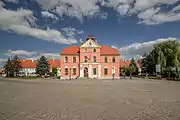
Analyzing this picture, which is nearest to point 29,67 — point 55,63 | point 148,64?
point 55,63

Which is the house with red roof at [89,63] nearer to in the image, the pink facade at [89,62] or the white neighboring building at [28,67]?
the pink facade at [89,62]

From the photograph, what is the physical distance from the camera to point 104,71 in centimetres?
5056

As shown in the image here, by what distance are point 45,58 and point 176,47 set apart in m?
44.6

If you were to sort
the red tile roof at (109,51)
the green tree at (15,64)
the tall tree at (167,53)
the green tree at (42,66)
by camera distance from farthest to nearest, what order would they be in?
1. the green tree at (42,66)
2. the green tree at (15,64)
3. the red tile roof at (109,51)
4. the tall tree at (167,53)

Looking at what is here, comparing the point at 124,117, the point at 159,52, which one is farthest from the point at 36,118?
the point at 159,52

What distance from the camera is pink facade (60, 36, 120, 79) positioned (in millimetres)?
49938

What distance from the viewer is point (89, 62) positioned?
50.0 m

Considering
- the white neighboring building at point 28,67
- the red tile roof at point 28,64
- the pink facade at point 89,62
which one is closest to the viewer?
the pink facade at point 89,62

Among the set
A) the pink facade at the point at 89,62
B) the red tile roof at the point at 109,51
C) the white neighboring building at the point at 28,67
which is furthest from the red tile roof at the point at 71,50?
the white neighboring building at the point at 28,67

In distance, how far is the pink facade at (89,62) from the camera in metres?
49.9

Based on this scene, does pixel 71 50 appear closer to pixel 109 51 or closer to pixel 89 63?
pixel 89 63

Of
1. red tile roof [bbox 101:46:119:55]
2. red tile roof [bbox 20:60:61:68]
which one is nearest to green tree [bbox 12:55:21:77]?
red tile roof [bbox 101:46:119:55]

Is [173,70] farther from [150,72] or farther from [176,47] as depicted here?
[150,72]

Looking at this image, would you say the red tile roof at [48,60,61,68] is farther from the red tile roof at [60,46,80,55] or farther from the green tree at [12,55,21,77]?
the red tile roof at [60,46,80,55]
